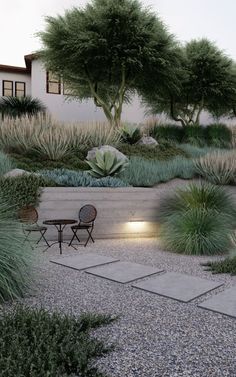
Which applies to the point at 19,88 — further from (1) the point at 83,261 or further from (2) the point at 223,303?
(2) the point at 223,303

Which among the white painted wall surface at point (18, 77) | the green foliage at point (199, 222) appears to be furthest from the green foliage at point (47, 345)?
the white painted wall surface at point (18, 77)

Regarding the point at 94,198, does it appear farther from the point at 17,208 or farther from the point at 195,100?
the point at 195,100

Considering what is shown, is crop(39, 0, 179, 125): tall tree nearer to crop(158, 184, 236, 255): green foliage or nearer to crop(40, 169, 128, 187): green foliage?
crop(40, 169, 128, 187): green foliage

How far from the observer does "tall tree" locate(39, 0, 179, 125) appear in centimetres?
1539

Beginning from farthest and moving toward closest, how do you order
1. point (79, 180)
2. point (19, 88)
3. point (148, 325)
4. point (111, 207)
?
point (19, 88) → point (79, 180) → point (111, 207) → point (148, 325)

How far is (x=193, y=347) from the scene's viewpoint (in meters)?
3.08

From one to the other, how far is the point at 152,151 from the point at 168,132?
20.3 feet

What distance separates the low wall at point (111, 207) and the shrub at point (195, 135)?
32.5 ft

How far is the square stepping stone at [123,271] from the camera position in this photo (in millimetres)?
4945

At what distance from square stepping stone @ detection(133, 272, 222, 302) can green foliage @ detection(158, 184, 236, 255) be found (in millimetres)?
1636

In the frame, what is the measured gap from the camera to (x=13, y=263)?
4113 mm

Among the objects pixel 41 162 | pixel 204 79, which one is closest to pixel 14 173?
pixel 41 162

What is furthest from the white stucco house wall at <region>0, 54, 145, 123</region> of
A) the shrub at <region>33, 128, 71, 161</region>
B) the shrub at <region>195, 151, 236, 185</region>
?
the shrub at <region>195, 151, 236, 185</region>

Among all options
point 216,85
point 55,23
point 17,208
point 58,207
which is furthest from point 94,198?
point 216,85
